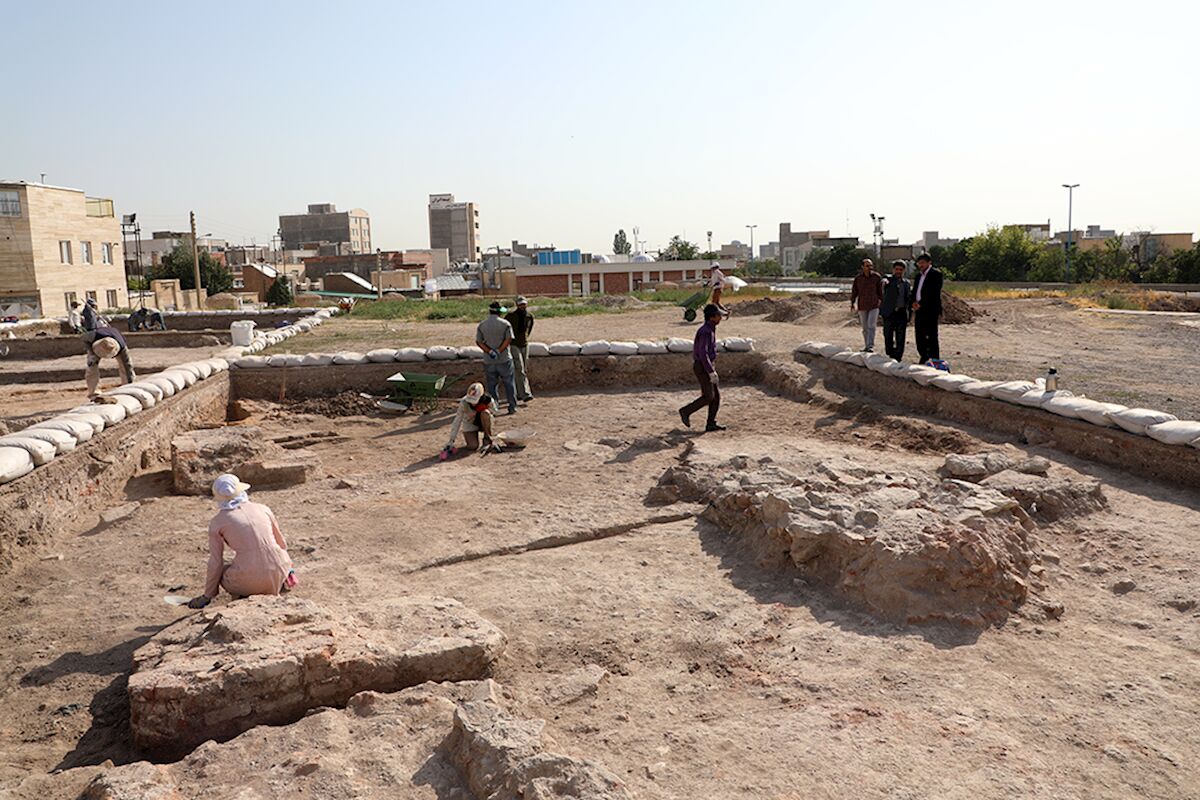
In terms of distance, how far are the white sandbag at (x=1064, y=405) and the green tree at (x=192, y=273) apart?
1999 inches

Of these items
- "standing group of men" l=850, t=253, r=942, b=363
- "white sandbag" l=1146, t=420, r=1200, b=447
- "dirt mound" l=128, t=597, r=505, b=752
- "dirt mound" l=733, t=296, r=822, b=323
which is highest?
"standing group of men" l=850, t=253, r=942, b=363

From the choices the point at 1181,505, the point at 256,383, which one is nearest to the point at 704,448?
the point at 1181,505

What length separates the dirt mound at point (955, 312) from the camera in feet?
61.4

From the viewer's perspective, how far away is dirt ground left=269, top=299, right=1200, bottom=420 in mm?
10562

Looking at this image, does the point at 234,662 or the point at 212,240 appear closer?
the point at 234,662

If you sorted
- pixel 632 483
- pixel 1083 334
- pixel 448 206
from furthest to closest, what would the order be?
pixel 448 206
pixel 1083 334
pixel 632 483

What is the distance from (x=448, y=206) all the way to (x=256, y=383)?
102m

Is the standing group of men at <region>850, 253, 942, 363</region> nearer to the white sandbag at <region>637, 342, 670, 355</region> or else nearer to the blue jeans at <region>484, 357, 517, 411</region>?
the white sandbag at <region>637, 342, 670, 355</region>

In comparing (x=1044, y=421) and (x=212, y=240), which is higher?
(x=212, y=240)

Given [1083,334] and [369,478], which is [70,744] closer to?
[369,478]

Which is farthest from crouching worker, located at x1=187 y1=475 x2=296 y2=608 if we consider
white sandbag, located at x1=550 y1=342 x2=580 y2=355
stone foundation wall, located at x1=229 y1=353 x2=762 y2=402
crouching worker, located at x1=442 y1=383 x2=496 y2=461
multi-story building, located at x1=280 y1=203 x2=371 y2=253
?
multi-story building, located at x1=280 y1=203 x2=371 y2=253

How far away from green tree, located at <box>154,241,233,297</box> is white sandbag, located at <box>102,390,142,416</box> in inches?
1822

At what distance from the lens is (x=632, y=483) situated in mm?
7793

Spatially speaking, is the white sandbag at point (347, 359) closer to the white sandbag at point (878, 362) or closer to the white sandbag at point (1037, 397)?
the white sandbag at point (878, 362)
